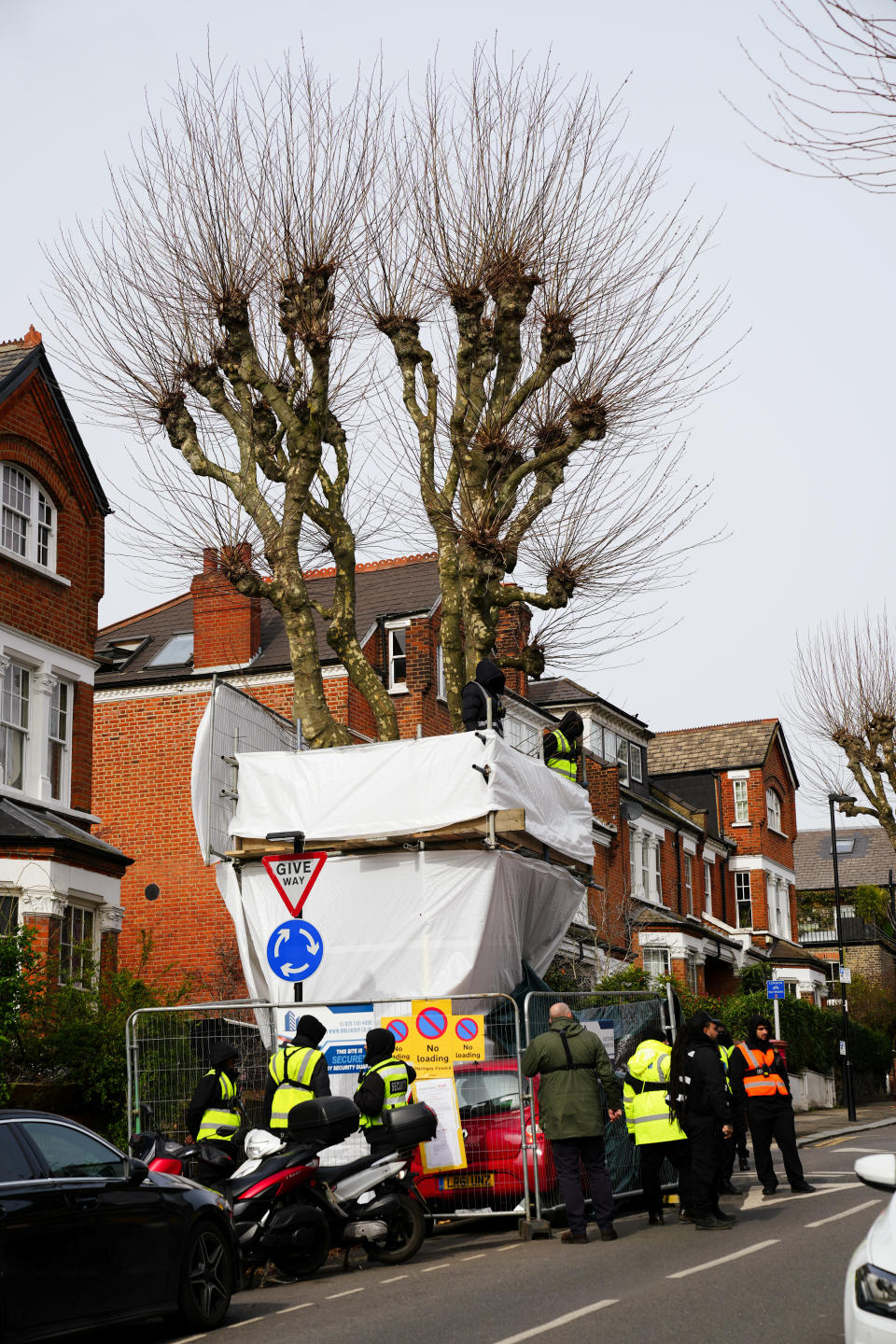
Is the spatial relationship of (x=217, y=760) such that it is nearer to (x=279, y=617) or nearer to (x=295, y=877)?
(x=295, y=877)

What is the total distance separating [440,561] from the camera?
17.9m

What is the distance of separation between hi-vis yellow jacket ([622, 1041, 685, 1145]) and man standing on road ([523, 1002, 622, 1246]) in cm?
71

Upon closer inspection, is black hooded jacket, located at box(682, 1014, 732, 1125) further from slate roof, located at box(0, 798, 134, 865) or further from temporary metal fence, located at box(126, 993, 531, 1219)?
slate roof, located at box(0, 798, 134, 865)

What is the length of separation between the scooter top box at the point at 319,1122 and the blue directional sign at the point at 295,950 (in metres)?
1.88

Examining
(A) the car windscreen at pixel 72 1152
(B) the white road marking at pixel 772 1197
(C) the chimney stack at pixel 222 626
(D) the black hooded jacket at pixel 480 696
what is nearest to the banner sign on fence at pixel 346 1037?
(D) the black hooded jacket at pixel 480 696

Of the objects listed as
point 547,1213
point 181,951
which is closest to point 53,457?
point 181,951

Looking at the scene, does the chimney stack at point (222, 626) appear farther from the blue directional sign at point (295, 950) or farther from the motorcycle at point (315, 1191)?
the motorcycle at point (315, 1191)

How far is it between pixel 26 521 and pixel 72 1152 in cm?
1580

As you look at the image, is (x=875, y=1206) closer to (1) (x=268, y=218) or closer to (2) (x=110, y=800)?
(1) (x=268, y=218)

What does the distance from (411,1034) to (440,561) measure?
21.3 feet

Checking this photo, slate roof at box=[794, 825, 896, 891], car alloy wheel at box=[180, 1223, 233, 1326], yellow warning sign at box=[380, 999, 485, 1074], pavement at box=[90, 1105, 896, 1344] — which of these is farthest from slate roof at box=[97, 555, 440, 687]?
slate roof at box=[794, 825, 896, 891]

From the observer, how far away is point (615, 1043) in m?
14.8

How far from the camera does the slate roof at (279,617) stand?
31891mm

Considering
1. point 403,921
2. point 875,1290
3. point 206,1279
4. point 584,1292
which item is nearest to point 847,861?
point 403,921
